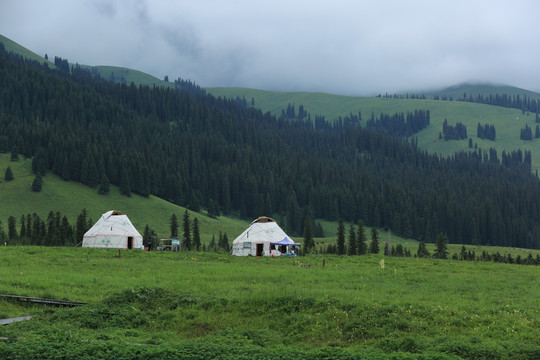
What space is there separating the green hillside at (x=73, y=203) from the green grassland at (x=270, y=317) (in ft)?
245

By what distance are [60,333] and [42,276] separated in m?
15.9

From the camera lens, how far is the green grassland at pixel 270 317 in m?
17.9

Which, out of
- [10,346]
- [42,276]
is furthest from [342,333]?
[42,276]

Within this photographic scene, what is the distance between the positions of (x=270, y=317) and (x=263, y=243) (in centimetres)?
4305

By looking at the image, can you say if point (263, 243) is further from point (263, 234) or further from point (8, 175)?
point (8, 175)

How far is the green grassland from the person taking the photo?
17922 millimetres

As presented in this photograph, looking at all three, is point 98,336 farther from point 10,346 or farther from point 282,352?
point 282,352

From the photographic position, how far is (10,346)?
56.1ft

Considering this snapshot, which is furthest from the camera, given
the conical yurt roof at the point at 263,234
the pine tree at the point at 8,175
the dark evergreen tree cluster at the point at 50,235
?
the pine tree at the point at 8,175

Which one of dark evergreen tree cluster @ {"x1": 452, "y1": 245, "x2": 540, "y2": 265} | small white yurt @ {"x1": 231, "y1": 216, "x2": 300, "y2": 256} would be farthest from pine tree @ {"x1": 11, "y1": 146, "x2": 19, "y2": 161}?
dark evergreen tree cluster @ {"x1": 452, "y1": 245, "x2": 540, "y2": 265}

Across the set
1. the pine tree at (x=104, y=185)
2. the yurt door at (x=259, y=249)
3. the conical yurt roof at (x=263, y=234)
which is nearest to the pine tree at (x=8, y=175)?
the pine tree at (x=104, y=185)

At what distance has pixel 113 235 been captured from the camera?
226 ft

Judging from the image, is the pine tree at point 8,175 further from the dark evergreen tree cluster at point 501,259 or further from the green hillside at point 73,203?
the dark evergreen tree cluster at point 501,259

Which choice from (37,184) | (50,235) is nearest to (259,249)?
(50,235)
